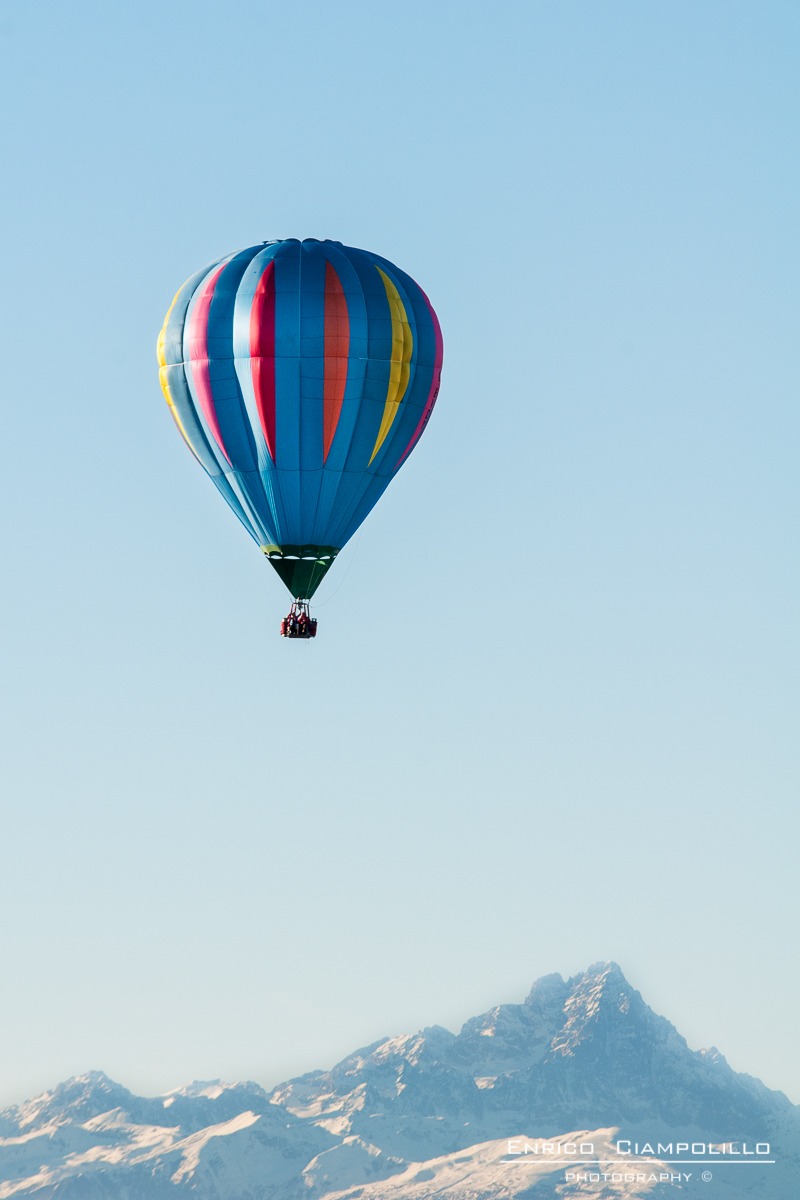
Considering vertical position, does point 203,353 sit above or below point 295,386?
above

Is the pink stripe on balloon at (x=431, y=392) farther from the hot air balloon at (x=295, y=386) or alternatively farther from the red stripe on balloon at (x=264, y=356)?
the red stripe on balloon at (x=264, y=356)

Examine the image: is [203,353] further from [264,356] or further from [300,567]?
[300,567]

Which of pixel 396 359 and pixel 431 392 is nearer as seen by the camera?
pixel 396 359

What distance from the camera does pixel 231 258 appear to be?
374ft

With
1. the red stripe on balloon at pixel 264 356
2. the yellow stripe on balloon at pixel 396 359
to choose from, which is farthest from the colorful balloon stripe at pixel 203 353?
the yellow stripe on balloon at pixel 396 359

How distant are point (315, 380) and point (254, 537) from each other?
307 inches

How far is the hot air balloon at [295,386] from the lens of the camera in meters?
111

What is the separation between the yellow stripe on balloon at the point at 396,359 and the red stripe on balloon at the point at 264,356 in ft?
17.9

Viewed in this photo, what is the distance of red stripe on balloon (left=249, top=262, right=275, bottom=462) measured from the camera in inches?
4363

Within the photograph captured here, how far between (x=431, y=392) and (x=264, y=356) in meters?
9.62

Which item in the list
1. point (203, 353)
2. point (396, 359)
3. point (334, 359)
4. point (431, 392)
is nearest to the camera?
point (334, 359)

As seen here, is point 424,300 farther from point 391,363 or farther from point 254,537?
point 254,537

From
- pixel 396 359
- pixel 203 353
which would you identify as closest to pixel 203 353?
pixel 203 353

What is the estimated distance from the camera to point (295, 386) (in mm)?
110688
